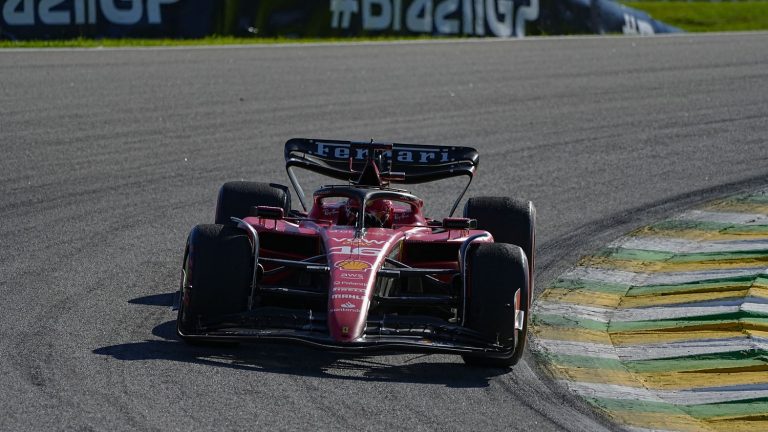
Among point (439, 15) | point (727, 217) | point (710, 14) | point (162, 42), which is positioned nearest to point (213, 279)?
point (727, 217)

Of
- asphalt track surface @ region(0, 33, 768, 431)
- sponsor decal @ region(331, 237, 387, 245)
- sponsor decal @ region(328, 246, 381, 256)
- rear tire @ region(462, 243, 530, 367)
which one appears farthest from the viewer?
sponsor decal @ region(331, 237, 387, 245)

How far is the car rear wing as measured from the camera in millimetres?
9398

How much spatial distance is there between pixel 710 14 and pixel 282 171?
1617cm

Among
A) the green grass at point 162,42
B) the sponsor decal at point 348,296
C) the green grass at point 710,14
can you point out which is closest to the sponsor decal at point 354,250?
the sponsor decal at point 348,296

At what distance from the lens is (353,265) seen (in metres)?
7.81

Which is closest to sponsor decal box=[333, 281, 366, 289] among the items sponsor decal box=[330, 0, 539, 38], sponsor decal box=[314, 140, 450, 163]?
sponsor decal box=[314, 140, 450, 163]

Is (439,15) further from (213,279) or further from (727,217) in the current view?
(213,279)

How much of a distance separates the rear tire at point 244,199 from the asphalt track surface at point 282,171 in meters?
0.70

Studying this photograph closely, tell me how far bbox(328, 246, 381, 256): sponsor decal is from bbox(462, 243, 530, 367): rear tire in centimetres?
58

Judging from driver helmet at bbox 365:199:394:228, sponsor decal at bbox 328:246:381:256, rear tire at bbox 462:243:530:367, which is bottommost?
rear tire at bbox 462:243:530:367

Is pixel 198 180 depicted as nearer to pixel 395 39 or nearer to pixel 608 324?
pixel 608 324

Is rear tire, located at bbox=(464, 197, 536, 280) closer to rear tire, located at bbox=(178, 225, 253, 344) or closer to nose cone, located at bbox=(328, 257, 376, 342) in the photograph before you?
nose cone, located at bbox=(328, 257, 376, 342)

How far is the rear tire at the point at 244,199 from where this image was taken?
9.34 meters

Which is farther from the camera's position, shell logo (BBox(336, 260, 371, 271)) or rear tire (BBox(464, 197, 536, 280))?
rear tire (BBox(464, 197, 536, 280))
